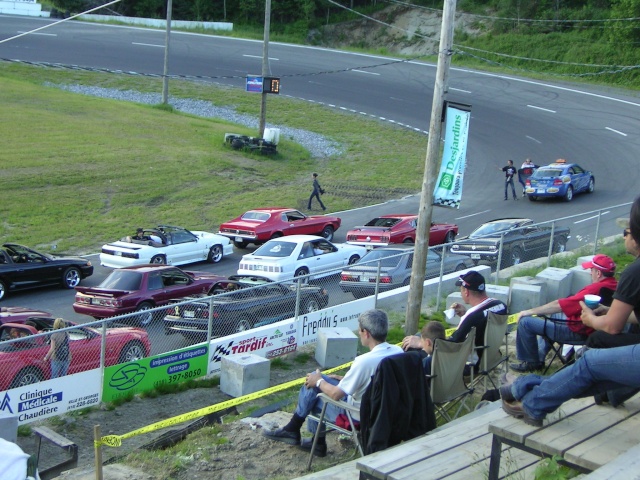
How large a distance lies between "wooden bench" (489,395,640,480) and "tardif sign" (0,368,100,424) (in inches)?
295

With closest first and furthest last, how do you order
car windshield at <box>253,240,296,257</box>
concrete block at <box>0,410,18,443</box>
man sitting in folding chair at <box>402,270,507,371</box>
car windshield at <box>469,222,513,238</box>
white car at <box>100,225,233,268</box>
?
man sitting in folding chair at <box>402,270,507,371</box>
concrete block at <box>0,410,18,443</box>
car windshield at <box>253,240,296,257</box>
car windshield at <box>469,222,513,238</box>
white car at <box>100,225,233,268</box>

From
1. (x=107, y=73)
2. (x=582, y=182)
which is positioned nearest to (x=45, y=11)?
(x=107, y=73)

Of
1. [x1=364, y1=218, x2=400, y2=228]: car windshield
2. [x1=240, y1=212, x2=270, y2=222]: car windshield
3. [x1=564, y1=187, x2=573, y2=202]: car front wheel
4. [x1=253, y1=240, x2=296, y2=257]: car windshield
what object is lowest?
[x1=240, y1=212, x2=270, y2=222]: car windshield

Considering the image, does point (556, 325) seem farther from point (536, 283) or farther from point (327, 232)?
point (327, 232)

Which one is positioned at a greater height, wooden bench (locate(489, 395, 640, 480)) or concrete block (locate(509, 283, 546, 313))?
wooden bench (locate(489, 395, 640, 480))

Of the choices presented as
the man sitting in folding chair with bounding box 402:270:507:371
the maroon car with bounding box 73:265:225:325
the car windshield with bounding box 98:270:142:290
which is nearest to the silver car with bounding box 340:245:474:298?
the maroon car with bounding box 73:265:225:325

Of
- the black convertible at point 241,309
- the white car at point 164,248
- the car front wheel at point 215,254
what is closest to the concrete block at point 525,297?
the black convertible at point 241,309

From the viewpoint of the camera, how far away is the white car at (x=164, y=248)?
910 inches

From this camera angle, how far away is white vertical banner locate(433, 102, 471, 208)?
12750 millimetres

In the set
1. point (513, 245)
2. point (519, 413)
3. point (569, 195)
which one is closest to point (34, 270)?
point (513, 245)

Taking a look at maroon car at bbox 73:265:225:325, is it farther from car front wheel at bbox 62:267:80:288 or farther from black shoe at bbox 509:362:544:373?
black shoe at bbox 509:362:544:373

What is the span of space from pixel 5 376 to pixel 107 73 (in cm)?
4628

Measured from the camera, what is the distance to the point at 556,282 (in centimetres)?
1391

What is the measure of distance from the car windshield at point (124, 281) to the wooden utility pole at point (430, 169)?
7.58 m
